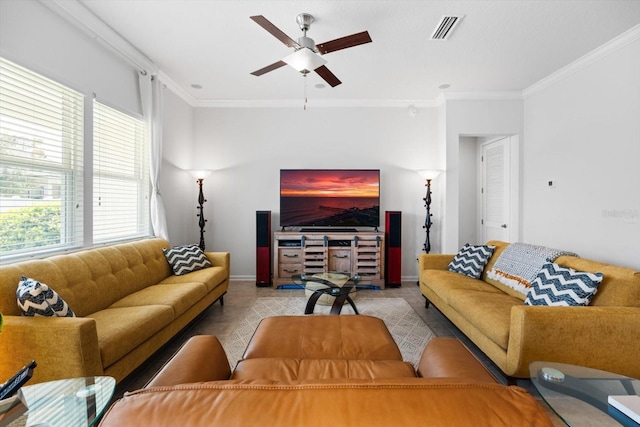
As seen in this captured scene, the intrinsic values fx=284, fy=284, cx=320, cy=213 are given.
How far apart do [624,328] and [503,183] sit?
3.23m

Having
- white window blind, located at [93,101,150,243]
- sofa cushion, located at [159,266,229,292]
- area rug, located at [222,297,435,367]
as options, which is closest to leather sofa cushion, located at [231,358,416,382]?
area rug, located at [222,297,435,367]

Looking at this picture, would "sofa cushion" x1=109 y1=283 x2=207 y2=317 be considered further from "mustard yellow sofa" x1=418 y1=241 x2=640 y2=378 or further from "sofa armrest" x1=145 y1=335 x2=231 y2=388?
"mustard yellow sofa" x1=418 y1=241 x2=640 y2=378

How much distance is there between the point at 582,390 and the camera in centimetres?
133

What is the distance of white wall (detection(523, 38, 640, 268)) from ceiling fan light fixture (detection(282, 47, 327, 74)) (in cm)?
301

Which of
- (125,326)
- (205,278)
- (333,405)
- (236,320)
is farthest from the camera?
(236,320)

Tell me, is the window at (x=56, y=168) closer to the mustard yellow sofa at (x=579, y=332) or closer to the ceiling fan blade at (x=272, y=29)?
the ceiling fan blade at (x=272, y=29)

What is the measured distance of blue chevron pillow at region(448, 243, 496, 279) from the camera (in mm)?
3121

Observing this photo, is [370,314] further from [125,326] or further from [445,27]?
[445,27]

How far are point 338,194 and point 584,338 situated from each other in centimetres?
327

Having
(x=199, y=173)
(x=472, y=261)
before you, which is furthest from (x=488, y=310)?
(x=199, y=173)

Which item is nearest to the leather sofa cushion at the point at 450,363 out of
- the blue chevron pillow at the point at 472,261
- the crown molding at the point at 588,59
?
the blue chevron pillow at the point at 472,261

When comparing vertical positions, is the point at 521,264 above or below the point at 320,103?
below

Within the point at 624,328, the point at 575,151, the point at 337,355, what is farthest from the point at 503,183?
the point at 337,355

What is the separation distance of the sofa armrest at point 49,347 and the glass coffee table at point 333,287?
178 cm
